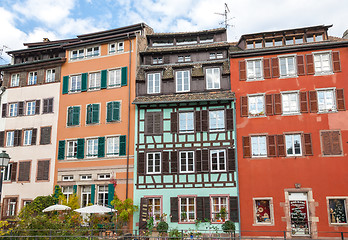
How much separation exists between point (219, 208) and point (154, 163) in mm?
5171

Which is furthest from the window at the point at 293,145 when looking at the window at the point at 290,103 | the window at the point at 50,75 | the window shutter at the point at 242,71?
the window at the point at 50,75

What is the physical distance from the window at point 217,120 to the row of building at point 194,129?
0.07 meters

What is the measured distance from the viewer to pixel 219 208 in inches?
911

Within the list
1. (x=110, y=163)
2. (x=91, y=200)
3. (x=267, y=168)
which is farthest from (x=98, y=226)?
(x=267, y=168)

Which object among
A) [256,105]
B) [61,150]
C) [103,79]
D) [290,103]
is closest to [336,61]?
[290,103]

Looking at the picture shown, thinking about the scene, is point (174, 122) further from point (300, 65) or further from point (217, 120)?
point (300, 65)

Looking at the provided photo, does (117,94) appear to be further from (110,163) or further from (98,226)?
(98,226)

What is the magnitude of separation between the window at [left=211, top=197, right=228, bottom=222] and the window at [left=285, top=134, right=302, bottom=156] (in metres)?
5.05

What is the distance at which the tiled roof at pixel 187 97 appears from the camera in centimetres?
2406

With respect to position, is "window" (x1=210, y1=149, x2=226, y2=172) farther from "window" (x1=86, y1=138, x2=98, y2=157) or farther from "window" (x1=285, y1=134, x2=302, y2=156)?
"window" (x1=86, y1=138, x2=98, y2=157)

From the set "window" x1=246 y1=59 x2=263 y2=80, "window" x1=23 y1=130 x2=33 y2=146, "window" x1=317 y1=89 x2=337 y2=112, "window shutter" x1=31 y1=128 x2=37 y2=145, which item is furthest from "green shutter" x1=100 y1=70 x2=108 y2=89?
"window" x1=317 y1=89 x2=337 y2=112

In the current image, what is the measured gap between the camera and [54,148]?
1079 inches

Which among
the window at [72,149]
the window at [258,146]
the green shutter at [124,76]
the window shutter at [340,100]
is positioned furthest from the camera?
the window at [72,149]

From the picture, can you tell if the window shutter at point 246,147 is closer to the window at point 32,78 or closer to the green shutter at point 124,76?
the green shutter at point 124,76
